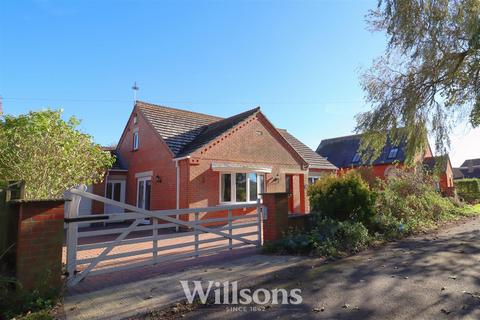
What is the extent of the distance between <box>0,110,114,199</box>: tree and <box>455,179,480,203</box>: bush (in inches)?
1139

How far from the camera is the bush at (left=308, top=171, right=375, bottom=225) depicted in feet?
29.9

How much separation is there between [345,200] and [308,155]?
12.5 metres

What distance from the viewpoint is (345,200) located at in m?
9.05

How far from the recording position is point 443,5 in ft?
33.9

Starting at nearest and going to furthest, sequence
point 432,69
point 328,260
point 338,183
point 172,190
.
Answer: point 328,260 < point 338,183 < point 432,69 < point 172,190

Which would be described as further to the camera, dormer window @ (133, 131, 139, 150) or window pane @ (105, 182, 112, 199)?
dormer window @ (133, 131, 139, 150)

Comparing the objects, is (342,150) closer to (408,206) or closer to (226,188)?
(408,206)

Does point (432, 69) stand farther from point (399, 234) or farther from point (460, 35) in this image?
point (399, 234)

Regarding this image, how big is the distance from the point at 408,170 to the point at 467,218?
12.3 ft

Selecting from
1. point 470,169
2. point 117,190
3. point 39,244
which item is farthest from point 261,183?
Answer: point 470,169

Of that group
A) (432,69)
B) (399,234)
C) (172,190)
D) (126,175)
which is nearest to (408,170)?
(432,69)

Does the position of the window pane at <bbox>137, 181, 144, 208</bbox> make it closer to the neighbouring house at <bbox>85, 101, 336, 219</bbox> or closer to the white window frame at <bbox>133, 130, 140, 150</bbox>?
the neighbouring house at <bbox>85, 101, 336, 219</bbox>

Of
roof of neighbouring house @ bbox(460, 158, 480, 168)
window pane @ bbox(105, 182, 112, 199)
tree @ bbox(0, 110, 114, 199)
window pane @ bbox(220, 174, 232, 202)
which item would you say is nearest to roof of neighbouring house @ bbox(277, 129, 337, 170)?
window pane @ bbox(220, 174, 232, 202)

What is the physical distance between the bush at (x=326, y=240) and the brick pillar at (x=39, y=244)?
4.89 meters
